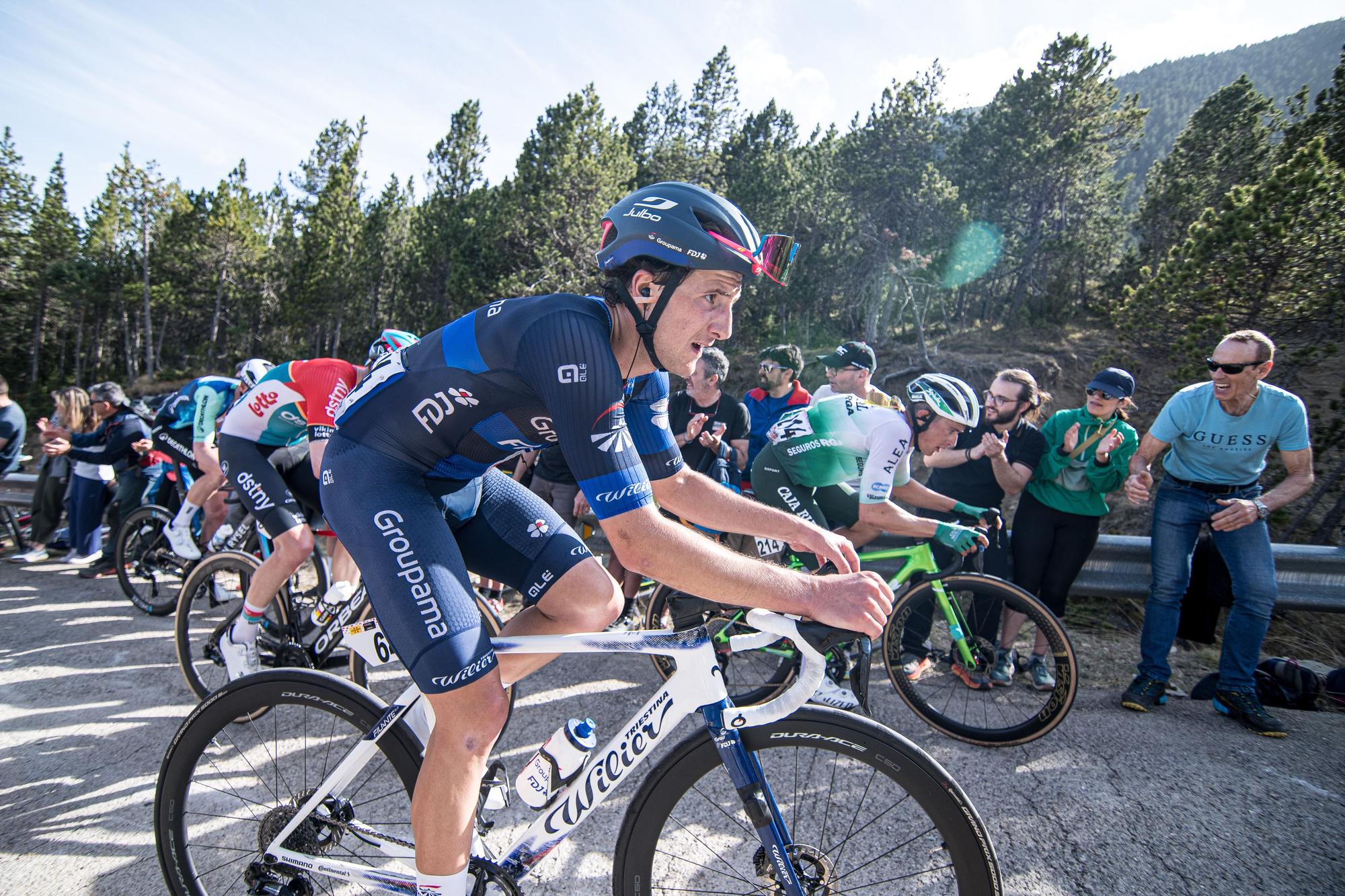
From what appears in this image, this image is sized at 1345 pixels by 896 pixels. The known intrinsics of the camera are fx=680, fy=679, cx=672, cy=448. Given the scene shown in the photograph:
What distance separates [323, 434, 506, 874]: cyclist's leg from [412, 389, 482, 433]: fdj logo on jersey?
0.23m

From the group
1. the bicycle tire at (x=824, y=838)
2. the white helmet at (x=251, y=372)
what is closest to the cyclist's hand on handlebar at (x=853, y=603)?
the bicycle tire at (x=824, y=838)

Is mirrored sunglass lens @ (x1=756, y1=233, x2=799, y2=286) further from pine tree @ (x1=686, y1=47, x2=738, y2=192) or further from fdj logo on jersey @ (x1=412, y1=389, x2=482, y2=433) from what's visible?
pine tree @ (x1=686, y1=47, x2=738, y2=192)

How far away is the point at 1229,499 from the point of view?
12.4ft

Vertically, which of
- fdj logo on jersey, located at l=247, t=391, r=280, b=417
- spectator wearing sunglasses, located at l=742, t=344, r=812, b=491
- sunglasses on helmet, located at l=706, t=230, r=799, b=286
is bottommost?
fdj logo on jersey, located at l=247, t=391, r=280, b=417

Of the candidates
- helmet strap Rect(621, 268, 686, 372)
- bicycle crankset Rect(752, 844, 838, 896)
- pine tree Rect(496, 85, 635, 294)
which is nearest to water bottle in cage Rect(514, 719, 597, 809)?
bicycle crankset Rect(752, 844, 838, 896)

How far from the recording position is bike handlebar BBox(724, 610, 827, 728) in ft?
5.52

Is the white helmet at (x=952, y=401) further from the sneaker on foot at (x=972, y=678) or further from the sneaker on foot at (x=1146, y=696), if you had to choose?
the sneaker on foot at (x=1146, y=696)

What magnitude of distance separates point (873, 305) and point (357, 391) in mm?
30933

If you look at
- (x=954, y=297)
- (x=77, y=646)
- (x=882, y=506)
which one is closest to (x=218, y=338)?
(x=954, y=297)

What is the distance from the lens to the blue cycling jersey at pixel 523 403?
1.66 m

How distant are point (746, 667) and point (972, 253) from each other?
36.0 meters

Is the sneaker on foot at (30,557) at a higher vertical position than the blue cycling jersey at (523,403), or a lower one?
lower

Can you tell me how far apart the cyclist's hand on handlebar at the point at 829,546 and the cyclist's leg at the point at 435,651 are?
3.14 ft

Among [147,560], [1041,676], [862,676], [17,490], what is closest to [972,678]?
[1041,676]
